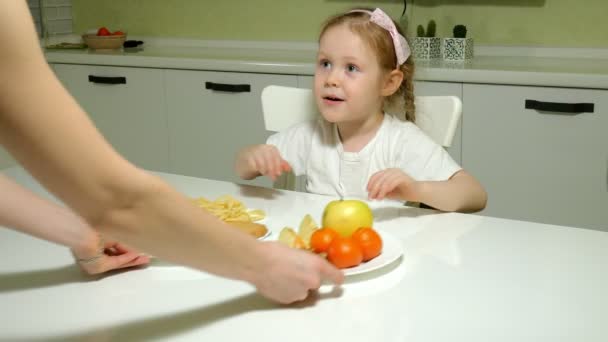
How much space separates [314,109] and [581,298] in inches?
41.7

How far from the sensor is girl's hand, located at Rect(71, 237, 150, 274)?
120 centimetres

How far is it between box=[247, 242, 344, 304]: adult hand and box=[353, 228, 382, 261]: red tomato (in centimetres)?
15

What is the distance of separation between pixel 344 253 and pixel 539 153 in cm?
167

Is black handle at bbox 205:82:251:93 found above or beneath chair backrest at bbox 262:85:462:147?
beneath

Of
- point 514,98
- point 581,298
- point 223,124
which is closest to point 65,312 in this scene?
point 581,298

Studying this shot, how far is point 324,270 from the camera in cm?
106

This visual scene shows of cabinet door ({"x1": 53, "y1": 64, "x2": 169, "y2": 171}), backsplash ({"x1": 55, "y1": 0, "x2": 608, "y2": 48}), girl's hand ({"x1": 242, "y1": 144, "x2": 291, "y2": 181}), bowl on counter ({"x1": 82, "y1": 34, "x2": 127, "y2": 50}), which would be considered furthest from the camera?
bowl on counter ({"x1": 82, "y1": 34, "x2": 127, "y2": 50})

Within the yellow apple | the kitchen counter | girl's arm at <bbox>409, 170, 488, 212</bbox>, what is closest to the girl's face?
girl's arm at <bbox>409, 170, 488, 212</bbox>

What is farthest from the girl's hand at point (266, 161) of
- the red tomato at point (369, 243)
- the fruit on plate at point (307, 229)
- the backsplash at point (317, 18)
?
the backsplash at point (317, 18)

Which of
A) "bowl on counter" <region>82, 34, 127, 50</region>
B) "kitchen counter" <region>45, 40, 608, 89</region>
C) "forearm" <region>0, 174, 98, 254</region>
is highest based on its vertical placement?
"bowl on counter" <region>82, 34, 127, 50</region>

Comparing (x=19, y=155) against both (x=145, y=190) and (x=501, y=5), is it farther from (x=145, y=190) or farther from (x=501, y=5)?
(x=501, y=5)

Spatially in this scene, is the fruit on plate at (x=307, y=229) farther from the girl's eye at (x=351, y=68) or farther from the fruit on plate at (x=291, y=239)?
the girl's eye at (x=351, y=68)

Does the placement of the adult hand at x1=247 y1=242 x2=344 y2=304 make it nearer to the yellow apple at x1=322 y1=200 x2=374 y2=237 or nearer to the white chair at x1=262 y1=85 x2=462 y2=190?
the yellow apple at x1=322 y1=200 x2=374 y2=237

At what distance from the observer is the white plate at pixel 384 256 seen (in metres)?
1.16
